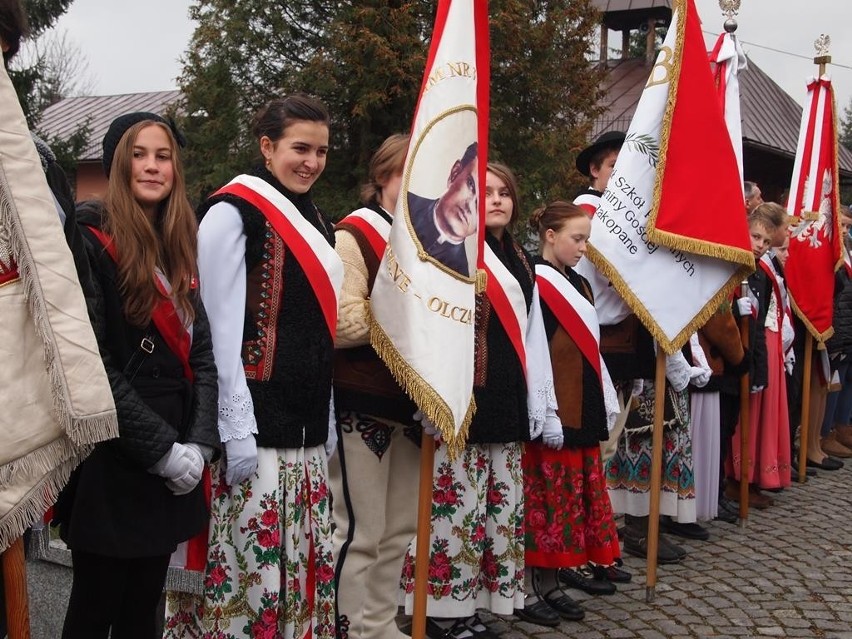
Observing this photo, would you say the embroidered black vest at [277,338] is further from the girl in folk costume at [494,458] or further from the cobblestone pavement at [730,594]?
the cobblestone pavement at [730,594]

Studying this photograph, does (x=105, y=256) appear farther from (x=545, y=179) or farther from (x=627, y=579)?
(x=545, y=179)

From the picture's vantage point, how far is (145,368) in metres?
2.76

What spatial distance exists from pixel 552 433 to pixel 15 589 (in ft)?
8.44

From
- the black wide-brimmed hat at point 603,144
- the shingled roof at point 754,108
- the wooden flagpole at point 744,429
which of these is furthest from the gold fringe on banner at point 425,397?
the shingled roof at point 754,108

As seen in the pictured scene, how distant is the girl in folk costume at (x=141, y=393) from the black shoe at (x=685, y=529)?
3.84 metres

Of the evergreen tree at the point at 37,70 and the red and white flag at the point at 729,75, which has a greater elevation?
the evergreen tree at the point at 37,70

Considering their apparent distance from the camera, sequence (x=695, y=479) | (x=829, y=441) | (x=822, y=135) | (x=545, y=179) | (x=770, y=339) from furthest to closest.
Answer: (x=545, y=179) → (x=829, y=441) → (x=822, y=135) → (x=770, y=339) → (x=695, y=479)

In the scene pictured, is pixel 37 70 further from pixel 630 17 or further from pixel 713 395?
pixel 630 17

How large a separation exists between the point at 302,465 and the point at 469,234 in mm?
951

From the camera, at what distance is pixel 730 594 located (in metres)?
4.92

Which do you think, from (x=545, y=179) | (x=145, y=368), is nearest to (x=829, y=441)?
(x=545, y=179)

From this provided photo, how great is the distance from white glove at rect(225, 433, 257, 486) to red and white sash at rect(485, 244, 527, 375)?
1322 millimetres

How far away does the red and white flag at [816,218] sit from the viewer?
7.98 m

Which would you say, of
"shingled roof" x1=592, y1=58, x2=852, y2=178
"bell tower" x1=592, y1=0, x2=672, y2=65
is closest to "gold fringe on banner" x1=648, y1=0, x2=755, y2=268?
"shingled roof" x1=592, y1=58, x2=852, y2=178
